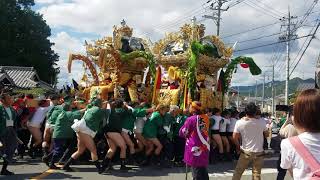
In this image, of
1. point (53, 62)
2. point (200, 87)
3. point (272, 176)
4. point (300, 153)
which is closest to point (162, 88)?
point (200, 87)

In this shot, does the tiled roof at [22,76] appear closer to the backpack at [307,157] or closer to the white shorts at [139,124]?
the white shorts at [139,124]

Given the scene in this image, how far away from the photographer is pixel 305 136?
3.19 meters

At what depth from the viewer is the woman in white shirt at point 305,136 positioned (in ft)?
10.1

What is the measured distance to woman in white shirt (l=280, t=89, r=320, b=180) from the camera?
121 inches

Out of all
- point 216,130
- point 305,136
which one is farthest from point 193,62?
point 305,136

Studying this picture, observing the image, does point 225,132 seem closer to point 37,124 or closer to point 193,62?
point 193,62

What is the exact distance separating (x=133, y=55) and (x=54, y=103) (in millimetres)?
5534

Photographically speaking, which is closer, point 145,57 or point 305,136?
point 305,136

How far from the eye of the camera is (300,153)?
3162 mm

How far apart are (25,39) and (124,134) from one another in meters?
35.7

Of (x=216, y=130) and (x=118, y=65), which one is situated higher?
(x=118, y=65)

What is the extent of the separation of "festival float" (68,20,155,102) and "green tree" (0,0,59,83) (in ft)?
78.9

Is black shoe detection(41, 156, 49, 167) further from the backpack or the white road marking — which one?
the backpack

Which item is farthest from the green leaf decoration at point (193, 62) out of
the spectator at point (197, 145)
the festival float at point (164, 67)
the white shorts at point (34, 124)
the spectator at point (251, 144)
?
the spectator at point (197, 145)
